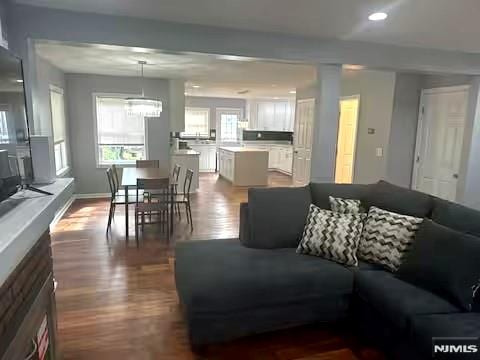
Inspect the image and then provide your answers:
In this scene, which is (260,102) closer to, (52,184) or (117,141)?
(117,141)

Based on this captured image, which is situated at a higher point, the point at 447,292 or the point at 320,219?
the point at 320,219

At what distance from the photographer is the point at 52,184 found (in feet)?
6.90

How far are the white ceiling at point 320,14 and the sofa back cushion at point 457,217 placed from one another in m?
Answer: 1.55

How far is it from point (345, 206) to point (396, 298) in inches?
38.2

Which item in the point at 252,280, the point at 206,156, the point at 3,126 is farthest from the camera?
the point at 206,156

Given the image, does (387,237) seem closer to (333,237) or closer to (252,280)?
(333,237)

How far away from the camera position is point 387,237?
8.36 feet

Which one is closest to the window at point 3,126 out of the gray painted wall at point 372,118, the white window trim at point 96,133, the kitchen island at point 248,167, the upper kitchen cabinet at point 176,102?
the gray painted wall at point 372,118

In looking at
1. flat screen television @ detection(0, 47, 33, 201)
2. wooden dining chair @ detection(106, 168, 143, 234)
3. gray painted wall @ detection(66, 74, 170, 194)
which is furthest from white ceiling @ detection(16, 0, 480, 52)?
gray painted wall @ detection(66, 74, 170, 194)

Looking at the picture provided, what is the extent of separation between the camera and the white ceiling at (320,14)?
257cm

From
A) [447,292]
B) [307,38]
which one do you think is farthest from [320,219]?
[307,38]

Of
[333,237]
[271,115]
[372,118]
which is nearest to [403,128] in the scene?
[372,118]

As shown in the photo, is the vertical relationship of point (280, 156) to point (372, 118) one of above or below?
below

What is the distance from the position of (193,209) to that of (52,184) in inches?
151
